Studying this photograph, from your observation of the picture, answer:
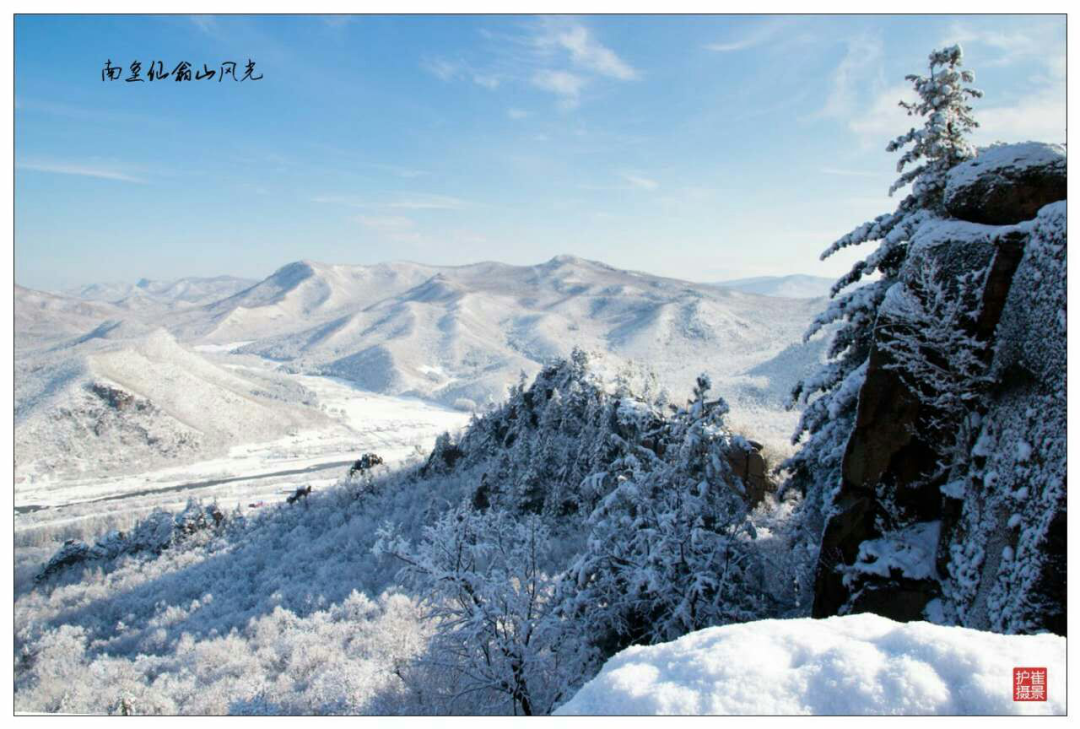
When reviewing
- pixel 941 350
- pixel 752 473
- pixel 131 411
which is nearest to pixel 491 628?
pixel 941 350

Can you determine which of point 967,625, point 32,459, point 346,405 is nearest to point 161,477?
point 32,459

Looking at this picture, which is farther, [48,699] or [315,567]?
[315,567]

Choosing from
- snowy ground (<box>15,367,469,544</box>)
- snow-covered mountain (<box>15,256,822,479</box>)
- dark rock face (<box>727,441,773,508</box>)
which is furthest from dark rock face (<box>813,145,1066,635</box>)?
snowy ground (<box>15,367,469,544</box>)

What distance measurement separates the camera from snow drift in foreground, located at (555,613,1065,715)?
3.73m

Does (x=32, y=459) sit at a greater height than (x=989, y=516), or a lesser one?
lesser

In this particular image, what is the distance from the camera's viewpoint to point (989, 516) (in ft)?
24.1

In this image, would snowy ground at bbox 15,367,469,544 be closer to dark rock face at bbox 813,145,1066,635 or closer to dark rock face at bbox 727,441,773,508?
dark rock face at bbox 727,441,773,508

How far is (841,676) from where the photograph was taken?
12.8 ft

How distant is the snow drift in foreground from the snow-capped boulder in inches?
256

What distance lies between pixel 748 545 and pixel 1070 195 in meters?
6.56

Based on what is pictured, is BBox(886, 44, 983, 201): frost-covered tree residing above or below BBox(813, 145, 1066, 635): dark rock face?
above

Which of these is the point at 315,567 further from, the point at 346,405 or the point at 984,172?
the point at 346,405

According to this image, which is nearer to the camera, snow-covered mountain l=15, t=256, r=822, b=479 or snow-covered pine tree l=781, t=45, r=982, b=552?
snow-covered pine tree l=781, t=45, r=982, b=552

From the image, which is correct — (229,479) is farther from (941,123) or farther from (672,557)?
(941,123)
